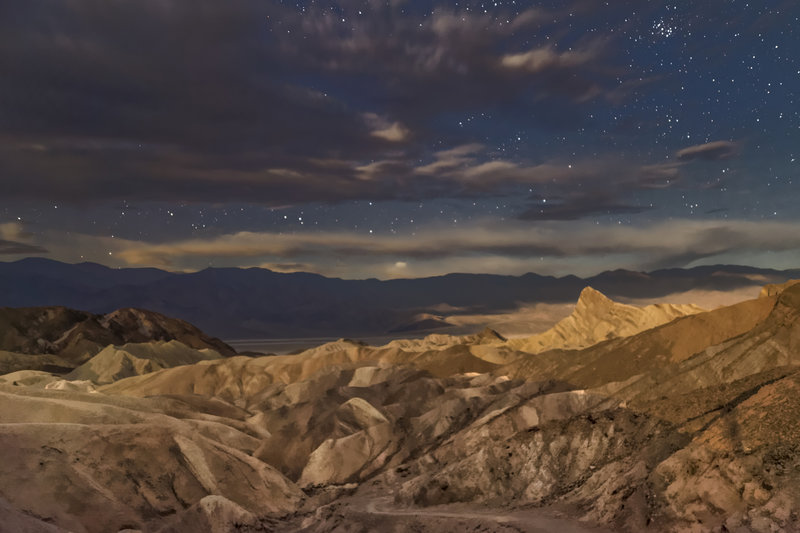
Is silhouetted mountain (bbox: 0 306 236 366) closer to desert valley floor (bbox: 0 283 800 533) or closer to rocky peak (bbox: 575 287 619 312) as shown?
desert valley floor (bbox: 0 283 800 533)

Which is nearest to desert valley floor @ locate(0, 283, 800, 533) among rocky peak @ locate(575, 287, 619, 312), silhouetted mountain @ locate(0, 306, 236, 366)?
rocky peak @ locate(575, 287, 619, 312)

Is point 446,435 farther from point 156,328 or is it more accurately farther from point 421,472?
point 156,328

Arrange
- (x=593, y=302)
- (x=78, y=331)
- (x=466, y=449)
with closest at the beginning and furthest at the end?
(x=466, y=449) < (x=593, y=302) < (x=78, y=331)

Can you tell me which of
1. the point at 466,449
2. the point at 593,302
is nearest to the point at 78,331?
the point at 593,302

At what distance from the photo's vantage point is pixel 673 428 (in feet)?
137

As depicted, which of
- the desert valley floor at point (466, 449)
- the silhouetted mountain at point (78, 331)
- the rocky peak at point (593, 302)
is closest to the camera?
the desert valley floor at point (466, 449)

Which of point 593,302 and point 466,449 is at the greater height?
point 593,302

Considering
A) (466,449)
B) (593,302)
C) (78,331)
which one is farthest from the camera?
(78,331)

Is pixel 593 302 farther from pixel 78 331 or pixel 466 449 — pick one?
pixel 78 331

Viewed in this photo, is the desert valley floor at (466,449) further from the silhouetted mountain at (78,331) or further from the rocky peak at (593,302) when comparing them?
the silhouetted mountain at (78,331)

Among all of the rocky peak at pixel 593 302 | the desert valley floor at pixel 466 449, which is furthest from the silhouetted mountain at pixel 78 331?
the rocky peak at pixel 593 302

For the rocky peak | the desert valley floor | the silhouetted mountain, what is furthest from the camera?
the silhouetted mountain

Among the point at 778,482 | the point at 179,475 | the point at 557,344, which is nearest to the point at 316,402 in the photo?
the point at 179,475

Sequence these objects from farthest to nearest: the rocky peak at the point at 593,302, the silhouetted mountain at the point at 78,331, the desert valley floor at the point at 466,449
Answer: the silhouetted mountain at the point at 78,331
the rocky peak at the point at 593,302
the desert valley floor at the point at 466,449
